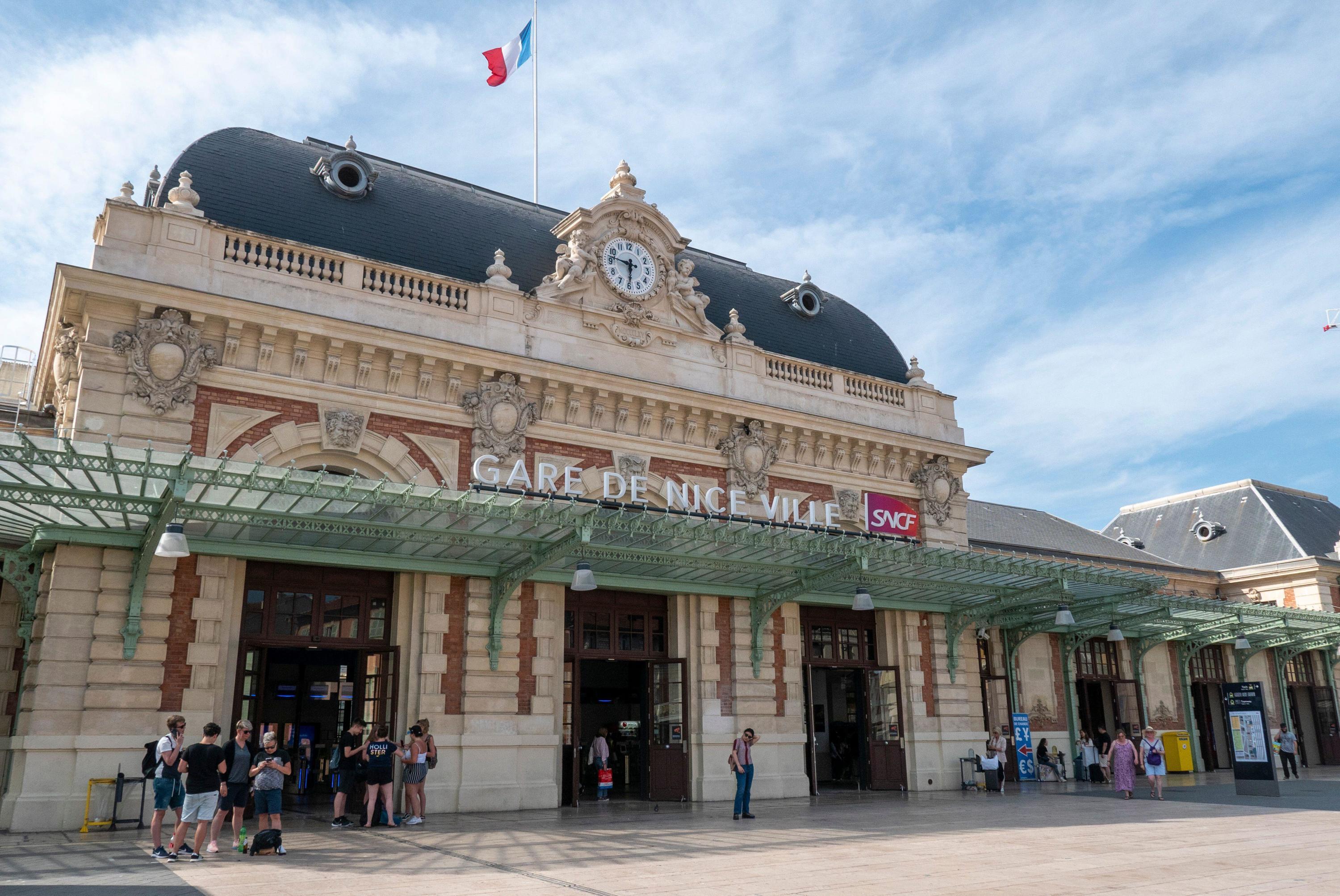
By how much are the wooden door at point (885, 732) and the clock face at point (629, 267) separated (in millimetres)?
A: 9714

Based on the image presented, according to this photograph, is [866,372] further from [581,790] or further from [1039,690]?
[581,790]

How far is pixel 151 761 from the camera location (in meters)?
11.9

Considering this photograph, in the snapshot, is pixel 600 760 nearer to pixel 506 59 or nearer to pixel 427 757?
pixel 427 757

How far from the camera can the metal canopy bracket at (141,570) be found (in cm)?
1312

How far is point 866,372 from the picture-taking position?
25078 mm

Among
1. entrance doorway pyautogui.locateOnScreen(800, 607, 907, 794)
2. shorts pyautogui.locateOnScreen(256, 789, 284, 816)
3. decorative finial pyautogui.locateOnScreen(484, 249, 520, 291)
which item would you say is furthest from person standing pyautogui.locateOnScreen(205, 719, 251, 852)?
entrance doorway pyautogui.locateOnScreen(800, 607, 907, 794)

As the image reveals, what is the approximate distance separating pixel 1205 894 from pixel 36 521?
14.2 meters

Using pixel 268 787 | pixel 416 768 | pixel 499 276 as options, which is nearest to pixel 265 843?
pixel 268 787

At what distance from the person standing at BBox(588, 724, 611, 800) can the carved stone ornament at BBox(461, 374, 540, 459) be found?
6.76m

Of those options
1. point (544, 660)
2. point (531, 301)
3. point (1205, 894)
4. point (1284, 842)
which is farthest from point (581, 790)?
point (1205, 894)

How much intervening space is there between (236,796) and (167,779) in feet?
4.14

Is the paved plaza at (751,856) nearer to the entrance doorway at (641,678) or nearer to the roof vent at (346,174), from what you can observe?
the entrance doorway at (641,678)

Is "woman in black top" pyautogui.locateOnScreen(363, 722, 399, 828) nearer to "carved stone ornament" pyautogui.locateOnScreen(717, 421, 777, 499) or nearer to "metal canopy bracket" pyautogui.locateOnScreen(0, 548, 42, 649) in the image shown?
"metal canopy bracket" pyautogui.locateOnScreen(0, 548, 42, 649)

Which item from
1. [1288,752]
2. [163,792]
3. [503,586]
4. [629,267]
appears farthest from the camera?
[1288,752]
